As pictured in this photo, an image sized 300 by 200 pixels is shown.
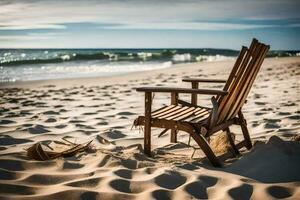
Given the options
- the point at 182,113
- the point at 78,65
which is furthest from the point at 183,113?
the point at 78,65

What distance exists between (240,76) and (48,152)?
2.02 metres

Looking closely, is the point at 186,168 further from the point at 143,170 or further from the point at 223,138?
the point at 223,138

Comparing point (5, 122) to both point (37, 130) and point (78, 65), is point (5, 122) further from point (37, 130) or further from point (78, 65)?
point (78, 65)

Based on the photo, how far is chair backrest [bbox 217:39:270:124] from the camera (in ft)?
11.8

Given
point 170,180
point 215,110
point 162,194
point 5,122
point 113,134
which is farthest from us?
point 5,122

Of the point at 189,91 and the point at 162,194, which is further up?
the point at 189,91

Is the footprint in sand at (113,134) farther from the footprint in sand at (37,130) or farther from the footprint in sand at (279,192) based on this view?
the footprint in sand at (279,192)

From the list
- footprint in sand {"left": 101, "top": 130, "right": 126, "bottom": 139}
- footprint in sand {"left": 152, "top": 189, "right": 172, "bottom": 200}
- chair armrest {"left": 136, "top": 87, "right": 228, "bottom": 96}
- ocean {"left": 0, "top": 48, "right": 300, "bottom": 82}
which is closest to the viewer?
footprint in sand {"left": 152, "top": 189, "right": 172, "bottom": 200}

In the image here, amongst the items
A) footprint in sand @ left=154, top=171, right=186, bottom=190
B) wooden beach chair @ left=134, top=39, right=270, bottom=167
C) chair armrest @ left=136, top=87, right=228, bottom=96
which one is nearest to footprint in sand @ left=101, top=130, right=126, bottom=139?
wooden beach chair @ left=134, top=39, right=270, bottom=167

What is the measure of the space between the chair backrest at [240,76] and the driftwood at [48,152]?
1.45 meters

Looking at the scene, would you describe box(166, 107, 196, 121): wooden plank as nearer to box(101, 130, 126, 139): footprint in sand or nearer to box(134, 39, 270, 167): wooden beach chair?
box(134, 39, 270, 167): wooden beach chair

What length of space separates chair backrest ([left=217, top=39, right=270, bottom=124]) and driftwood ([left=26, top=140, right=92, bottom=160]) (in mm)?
1454

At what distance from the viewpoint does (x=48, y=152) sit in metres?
3.81

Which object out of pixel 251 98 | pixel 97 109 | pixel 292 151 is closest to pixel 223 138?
pixel 292 151
